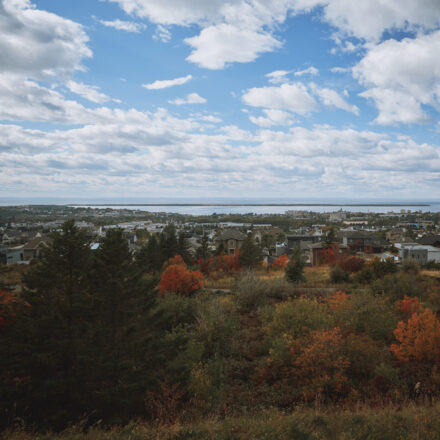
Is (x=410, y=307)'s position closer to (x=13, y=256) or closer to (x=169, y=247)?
(x=169, y=247)

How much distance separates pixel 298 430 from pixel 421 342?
7643 millimetres

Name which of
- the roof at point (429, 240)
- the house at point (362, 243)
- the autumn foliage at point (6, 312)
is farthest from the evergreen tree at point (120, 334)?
the roof at point (429, 240)

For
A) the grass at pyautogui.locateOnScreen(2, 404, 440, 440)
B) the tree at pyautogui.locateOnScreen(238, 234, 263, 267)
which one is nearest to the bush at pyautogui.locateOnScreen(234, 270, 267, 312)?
the grass at pyautogui.locateOnScreen(2, 404, 440, 440)

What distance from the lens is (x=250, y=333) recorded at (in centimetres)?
1529

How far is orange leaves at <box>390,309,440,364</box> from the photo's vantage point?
11297 mm

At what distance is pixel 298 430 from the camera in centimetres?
Answer: 638

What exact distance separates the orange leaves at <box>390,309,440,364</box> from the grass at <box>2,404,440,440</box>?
466cm

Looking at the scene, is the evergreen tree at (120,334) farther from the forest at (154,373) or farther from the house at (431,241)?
the house at (431,241)

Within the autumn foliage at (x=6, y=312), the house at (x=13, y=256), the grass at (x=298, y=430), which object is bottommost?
the house at (x=13, y=256)

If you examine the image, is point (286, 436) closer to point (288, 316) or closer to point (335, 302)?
point (288, 316)

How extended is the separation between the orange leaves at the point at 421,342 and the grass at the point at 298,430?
4.66 metres

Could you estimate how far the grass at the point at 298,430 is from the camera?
616cm

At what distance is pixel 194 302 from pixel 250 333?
12.9ft

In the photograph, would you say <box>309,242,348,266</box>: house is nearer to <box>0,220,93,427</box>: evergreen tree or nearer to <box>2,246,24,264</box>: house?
<box>0,220,93,427</box>: evergreen tree
